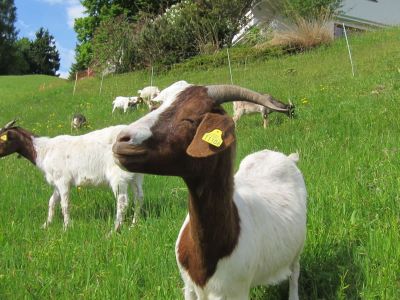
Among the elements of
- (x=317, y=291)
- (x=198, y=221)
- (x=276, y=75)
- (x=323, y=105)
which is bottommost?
(x=317, y=291)

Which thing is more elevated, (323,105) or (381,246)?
(323,105)

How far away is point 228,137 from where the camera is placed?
2.77 metres

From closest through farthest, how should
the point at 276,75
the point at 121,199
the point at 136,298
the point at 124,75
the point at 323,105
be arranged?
the point at 136,298
the point at 121,199
the point at 323,105
the point at 276,75
the point at 124,75

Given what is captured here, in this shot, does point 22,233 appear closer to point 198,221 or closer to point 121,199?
point 121,199

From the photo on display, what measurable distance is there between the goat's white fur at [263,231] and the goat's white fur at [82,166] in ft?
10.1

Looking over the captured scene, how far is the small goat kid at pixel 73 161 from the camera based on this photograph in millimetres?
7316

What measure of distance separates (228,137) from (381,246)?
196 centimetres

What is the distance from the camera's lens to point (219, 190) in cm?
312

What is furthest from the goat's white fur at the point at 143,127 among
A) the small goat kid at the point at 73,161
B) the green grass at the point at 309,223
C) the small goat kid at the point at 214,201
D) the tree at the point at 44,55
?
the tree at the point at 44,55

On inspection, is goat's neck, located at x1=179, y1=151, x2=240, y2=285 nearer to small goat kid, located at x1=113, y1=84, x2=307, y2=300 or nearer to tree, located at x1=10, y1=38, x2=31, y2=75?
small goat kid, located at x1=113, y1=84, x2=307, y2=300

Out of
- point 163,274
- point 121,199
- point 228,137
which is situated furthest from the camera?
point 121,199

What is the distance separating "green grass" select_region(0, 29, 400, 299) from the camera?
4.13 m

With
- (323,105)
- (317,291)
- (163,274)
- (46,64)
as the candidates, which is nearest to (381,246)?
(317,291)

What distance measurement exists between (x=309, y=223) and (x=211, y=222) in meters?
1.91
